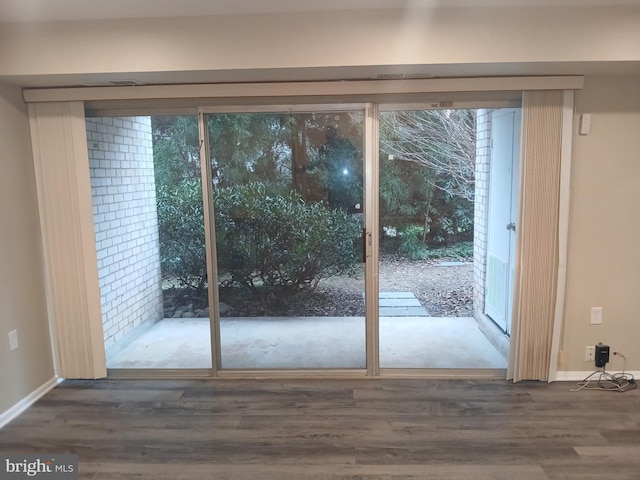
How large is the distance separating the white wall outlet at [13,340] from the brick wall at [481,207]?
344cm

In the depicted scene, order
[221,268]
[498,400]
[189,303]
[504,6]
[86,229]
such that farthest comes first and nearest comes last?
[189,303] → [221,268] → [86,229] → [498,400] → [504,6]

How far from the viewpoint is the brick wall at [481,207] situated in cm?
367

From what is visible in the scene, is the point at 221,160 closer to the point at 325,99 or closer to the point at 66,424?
the point at 325,99

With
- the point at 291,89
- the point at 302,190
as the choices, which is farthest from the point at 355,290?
the point at 291,89

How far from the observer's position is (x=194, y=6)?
2451 millimetres

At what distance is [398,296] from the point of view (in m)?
3.54

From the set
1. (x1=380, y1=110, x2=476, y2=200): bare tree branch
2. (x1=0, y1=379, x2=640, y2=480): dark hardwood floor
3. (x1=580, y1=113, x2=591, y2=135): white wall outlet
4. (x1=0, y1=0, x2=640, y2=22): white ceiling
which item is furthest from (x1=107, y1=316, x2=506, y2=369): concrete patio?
(x1=0, y1=0, x2=640, y2=22): white ceiling

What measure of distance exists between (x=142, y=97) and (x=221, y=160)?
0.66 meters

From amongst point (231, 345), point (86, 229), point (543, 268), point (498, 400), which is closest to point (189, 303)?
point (231, 345)

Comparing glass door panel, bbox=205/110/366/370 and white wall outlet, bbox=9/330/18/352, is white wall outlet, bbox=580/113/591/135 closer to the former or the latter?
glass door panel, bbox=205/110/366/370

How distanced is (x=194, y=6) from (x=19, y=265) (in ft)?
6.62

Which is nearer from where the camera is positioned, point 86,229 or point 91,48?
point 91,48

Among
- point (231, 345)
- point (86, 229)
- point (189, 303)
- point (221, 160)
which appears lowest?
point (231, 345)

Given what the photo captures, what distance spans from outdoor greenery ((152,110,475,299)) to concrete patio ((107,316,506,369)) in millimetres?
320
